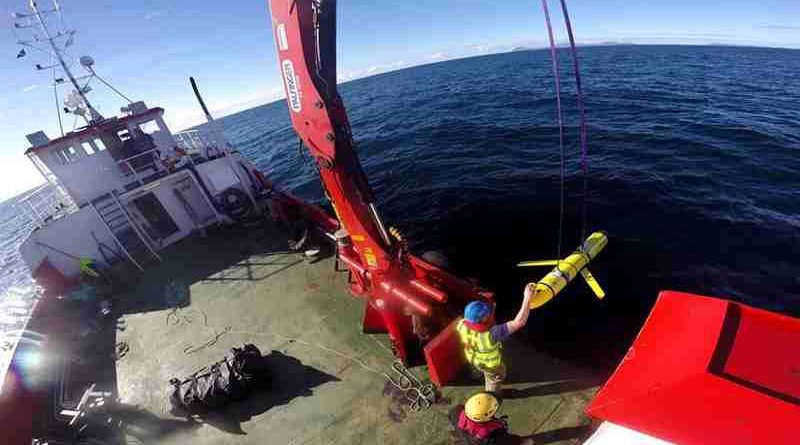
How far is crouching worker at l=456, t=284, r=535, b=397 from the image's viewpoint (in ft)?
15.3

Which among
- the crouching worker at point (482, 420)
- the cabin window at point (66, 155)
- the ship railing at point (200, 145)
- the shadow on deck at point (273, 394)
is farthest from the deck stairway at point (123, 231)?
the crouching worker at point (482, 420)

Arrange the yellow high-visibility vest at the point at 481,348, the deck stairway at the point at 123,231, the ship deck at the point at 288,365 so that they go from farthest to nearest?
the deck stairway at the point at 123,231
the ship deck at the point at 288,365
the yellow high-visibility vest at the point at 481,348

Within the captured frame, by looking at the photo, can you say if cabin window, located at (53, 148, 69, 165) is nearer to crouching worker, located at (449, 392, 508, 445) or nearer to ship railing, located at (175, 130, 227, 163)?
ship railing, located at (175, 130, 227, 163)

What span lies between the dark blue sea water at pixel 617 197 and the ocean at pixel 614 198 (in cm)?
6

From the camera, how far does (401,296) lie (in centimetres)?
575

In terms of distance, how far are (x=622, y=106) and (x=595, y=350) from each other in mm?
27221

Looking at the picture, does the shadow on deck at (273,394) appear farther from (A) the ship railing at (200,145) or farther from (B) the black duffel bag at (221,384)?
(A) the ship railing at (200,145)

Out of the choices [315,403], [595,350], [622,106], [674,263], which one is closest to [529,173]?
[674,263]

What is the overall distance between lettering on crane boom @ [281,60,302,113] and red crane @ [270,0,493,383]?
0.01 m

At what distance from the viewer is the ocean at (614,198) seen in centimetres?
914

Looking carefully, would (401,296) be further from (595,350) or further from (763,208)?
(763,208)

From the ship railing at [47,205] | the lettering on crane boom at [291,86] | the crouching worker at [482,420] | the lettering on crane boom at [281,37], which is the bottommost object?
the crouching worker at [482,420]

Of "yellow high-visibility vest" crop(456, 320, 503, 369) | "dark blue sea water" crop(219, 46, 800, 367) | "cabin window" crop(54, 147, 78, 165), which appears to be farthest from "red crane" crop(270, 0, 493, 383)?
"cabin window" crop(54, 147, 78, 165)

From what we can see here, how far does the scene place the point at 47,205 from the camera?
13.4 meters
